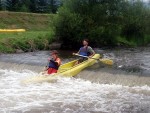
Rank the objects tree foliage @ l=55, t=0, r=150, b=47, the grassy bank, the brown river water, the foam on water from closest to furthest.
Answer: the foam on water, the brown river water, the grassy bank, tree foliage @ l=55, t=0, r=150, b=47

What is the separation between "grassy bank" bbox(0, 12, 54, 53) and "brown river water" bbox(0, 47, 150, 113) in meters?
6.91

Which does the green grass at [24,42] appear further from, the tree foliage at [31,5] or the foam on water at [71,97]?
the tree foliage at [31,5]

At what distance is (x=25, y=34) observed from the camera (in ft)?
112

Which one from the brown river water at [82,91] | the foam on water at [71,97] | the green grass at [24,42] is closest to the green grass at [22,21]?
the green grass at [24,42]

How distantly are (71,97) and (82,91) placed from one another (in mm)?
1156

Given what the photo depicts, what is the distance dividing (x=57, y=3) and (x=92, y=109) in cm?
4668

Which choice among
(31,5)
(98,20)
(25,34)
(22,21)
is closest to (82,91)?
(25,34)

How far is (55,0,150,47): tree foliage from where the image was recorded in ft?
111

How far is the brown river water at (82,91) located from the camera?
13.9m

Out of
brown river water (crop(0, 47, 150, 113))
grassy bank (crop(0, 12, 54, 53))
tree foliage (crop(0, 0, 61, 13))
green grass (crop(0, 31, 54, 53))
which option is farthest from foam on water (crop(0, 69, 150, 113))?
tree foliage (crop(0, 0, 61, 13))

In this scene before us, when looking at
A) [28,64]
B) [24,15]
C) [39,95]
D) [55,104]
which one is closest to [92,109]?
[55,104]

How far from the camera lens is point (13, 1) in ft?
174

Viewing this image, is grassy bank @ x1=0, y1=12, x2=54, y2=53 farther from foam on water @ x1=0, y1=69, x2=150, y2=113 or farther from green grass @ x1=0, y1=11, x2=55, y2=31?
foam on water @ x1=0, y1=69, x2=150, y2=113

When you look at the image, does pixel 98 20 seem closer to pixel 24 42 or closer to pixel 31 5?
pixel 24 42
